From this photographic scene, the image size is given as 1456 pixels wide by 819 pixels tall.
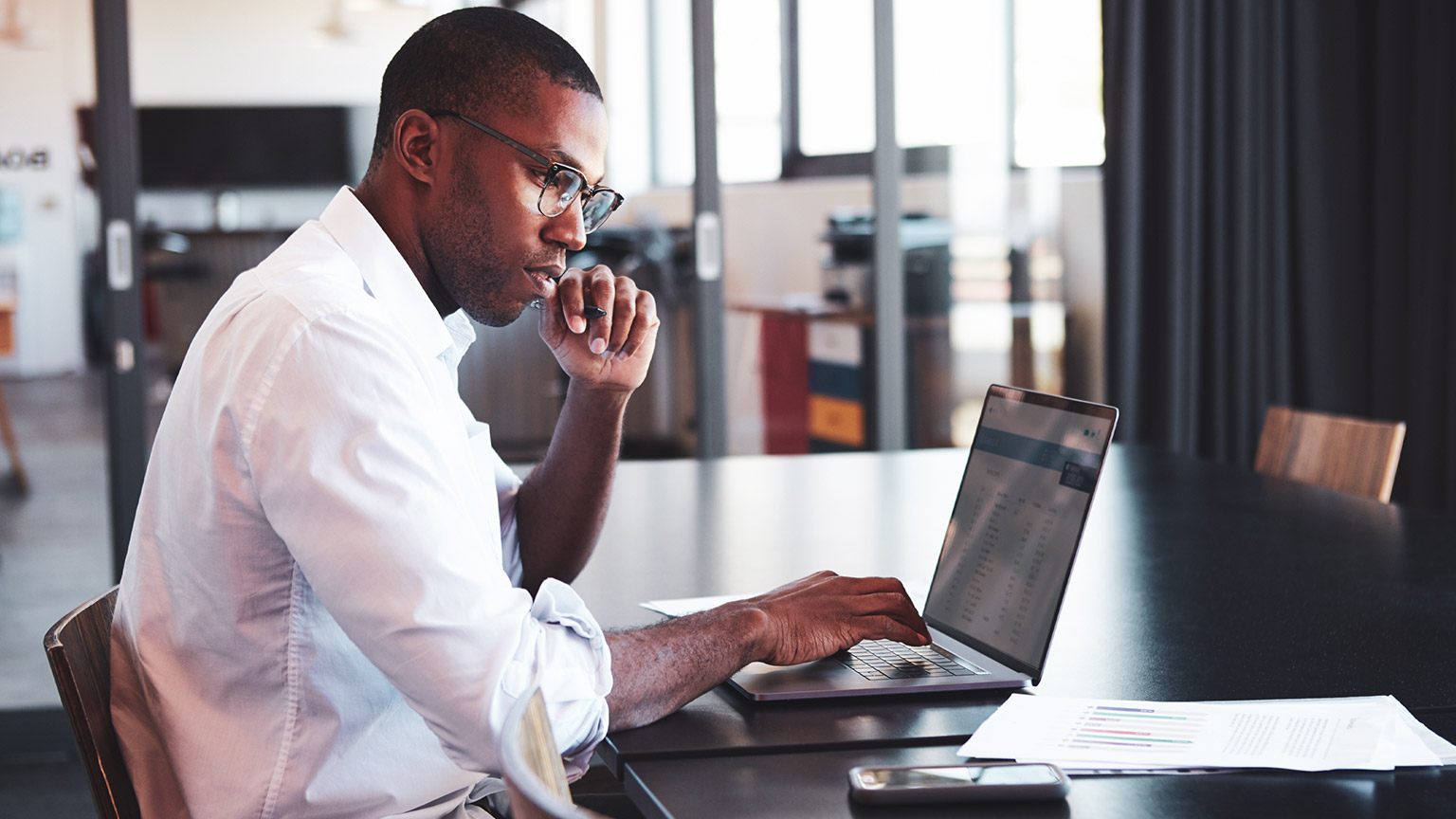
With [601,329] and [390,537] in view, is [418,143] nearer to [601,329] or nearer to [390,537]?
[601,329]

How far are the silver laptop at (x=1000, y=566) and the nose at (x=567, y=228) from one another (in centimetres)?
45

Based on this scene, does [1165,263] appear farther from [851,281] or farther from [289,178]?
[289,178]

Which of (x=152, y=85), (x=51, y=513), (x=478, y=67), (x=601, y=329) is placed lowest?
(x=51, y=513)

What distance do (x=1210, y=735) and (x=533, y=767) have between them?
0.56 meters

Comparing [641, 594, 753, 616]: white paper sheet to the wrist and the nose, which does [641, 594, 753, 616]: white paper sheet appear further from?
the nose

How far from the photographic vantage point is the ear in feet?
4.28

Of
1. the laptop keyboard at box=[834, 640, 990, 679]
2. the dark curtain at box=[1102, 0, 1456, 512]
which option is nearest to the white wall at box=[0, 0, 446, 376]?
the dark curtain at box=[1102, 0, 1456, 512]

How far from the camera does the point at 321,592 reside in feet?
3.39

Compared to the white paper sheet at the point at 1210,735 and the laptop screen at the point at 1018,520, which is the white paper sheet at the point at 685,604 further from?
the white paper sheet at the point at 1210,735

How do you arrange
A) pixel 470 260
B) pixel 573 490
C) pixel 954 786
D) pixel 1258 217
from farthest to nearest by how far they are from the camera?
pixel 1258 217, pixel 573 490, pixel 470 260, pixel 954 786

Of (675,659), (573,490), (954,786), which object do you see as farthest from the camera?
(573,490)

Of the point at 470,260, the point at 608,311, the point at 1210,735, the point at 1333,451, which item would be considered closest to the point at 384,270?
the point at 470,260

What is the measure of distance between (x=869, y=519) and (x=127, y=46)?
261 cm

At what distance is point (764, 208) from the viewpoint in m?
4.02
